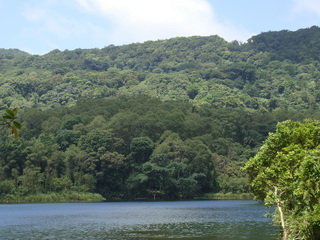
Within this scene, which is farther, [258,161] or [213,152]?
[213,152]

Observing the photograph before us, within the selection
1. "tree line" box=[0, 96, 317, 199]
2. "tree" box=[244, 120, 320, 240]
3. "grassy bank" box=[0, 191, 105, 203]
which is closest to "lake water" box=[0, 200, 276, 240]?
"tree" box=[244, 120, 320, 240]

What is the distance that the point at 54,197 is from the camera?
99812 mm

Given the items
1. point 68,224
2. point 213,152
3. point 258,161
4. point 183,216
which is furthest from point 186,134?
point 258,161

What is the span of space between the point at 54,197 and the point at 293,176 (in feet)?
235

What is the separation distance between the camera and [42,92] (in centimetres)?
19425

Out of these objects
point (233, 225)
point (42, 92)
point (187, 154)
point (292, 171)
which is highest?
point (42, 92)

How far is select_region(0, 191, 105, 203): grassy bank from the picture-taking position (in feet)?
320

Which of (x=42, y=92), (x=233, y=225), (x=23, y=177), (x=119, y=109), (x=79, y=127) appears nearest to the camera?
(x=233, y=225)

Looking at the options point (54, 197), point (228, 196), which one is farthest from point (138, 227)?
point (228, 196)

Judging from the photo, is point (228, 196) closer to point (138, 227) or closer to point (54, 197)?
point (54, 197)

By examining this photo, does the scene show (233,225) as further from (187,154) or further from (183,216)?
(187,154)

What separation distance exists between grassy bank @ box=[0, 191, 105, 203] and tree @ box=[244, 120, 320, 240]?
206 ft

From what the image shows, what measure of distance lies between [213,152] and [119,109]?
2823 centimetres

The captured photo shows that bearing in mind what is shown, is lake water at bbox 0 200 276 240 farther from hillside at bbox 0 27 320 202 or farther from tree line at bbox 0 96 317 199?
hillside at bbox 0 27 320 202
